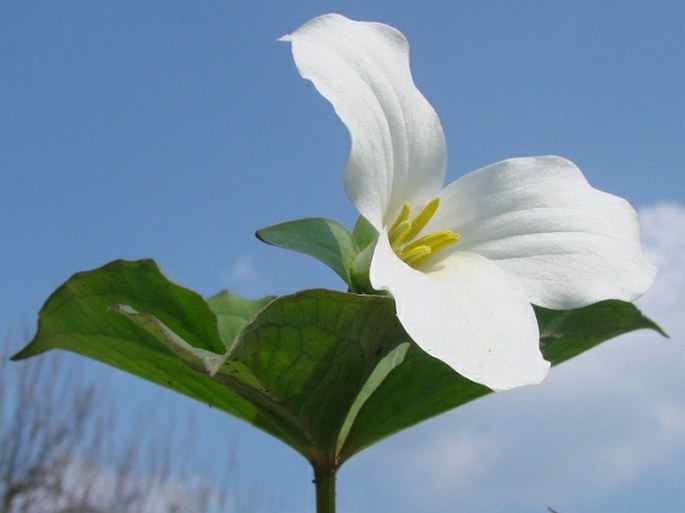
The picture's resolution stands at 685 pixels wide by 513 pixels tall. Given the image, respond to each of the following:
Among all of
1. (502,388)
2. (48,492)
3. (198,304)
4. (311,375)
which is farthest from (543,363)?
(48,492)

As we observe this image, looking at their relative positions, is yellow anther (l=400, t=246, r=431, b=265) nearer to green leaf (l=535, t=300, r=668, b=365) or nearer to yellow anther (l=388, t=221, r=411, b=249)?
yellow anther (l=388, t=221, r=411, b=249)

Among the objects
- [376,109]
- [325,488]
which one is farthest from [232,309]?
[376,109]

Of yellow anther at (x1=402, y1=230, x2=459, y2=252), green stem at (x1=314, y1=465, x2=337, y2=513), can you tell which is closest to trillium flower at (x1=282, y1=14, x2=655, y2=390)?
yellow anther at (x1=402, y1=230, x2=459, y2=252)

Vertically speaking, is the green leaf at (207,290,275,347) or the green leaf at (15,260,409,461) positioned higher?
the green leaf at (207,290,275,347)

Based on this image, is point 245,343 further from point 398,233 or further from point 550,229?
point 550,229

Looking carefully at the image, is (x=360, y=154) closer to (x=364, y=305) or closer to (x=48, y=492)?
(x=364, y=305)
